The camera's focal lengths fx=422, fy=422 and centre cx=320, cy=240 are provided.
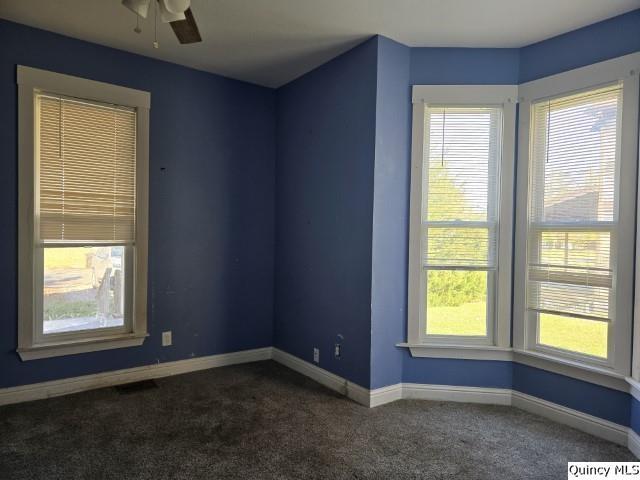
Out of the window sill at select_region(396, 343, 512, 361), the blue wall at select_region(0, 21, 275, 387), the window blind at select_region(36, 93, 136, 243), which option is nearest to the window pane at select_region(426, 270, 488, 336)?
the window sill at select_region(396, 343, 512, 361)

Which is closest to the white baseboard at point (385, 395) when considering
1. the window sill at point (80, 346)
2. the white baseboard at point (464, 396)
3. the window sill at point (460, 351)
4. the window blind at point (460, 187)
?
the white baseboard at point (464, 396)

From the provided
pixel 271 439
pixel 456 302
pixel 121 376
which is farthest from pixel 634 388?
pixel 121 376

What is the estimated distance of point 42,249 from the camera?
10.1ft

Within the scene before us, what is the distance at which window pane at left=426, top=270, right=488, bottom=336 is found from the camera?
10.5 feet

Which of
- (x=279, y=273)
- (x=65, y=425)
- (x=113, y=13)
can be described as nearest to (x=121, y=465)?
(x=65, y=425)

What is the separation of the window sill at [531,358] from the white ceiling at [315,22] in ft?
7.29

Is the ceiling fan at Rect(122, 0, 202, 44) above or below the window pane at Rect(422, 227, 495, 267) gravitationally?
above

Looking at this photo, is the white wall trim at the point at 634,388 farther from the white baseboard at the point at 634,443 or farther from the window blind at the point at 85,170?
the window blind at the point at 85,170

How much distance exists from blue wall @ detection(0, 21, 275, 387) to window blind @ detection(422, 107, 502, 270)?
166 centimetres

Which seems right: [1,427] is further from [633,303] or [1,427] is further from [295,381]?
[633,303]

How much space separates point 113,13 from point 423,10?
201 cm

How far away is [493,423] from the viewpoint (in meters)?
2.81

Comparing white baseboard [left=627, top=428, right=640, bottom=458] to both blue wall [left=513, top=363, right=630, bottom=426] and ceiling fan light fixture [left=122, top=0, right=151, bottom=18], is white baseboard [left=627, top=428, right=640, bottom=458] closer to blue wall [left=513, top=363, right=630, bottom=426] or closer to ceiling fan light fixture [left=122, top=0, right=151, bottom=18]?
blue wall [left=513, top=363, right=630, bottom=426]

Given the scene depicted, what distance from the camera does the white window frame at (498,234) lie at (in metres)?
3.11
